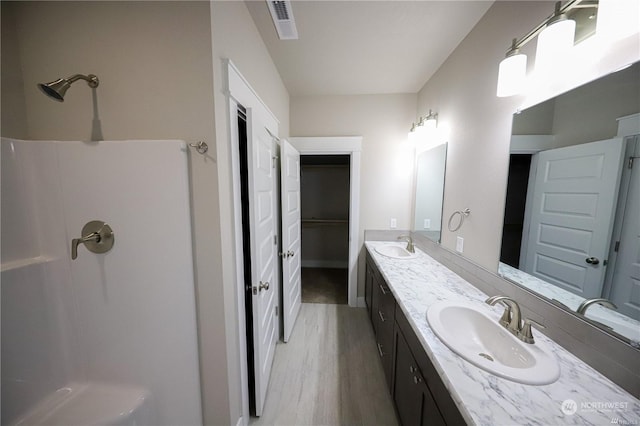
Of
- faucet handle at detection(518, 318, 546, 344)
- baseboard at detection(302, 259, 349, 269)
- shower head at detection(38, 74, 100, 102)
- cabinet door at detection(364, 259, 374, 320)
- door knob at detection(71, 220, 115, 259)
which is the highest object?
shower head at detection(38, 74, 100, 102)

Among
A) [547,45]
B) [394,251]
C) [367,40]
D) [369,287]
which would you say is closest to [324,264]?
[369,287]

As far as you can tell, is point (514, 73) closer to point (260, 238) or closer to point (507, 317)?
point (507, 317)

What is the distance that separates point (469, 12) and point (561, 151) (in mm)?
1085

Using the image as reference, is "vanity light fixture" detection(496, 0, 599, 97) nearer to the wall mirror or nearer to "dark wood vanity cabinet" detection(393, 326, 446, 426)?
the wall mirror

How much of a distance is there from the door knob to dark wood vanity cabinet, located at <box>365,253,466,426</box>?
1.53 metres

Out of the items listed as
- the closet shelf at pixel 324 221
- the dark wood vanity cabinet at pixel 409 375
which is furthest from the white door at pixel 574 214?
the closet shelf at pixel 324 221

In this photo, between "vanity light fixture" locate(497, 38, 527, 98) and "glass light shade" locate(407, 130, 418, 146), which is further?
"glass light shade" locate(407, 130, 418, 146)

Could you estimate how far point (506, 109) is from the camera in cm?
121

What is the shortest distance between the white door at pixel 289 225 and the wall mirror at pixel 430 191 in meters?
1.35

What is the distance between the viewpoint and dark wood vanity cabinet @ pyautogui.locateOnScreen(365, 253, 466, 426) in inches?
31.2

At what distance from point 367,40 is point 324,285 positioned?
311 cm

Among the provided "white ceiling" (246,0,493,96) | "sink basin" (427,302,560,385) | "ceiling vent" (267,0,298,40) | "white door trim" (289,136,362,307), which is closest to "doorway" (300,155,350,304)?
"white door trim" (289,136,362,307)

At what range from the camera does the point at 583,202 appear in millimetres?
853

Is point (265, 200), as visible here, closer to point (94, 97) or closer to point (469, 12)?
point (94, 97)
